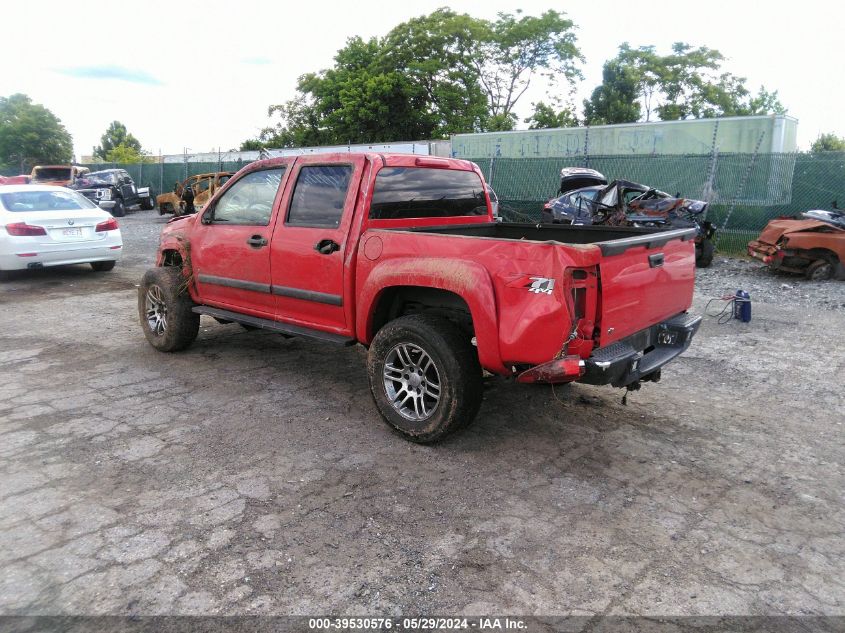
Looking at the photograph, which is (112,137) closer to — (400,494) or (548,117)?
(548,117)

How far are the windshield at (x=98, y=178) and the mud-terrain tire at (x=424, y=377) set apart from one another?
889 inches

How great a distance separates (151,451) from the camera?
3.93 metres

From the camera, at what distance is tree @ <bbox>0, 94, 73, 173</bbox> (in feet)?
189

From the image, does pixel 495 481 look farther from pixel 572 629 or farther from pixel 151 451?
pixel 151 451

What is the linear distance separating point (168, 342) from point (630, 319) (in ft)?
13.9

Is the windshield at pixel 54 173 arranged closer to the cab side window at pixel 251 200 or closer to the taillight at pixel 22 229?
the taillight at pixel 22 229

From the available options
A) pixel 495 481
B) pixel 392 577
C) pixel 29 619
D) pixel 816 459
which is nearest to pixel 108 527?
pixel 29 619

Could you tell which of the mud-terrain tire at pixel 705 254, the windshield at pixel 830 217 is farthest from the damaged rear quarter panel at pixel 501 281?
the mud-terrain tire at pixel 705 254

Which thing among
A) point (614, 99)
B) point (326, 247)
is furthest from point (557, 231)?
point (614, 99)

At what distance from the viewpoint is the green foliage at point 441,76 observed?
3756 cm

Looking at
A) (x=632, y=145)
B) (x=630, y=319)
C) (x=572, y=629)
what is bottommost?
(x=572, y=629)

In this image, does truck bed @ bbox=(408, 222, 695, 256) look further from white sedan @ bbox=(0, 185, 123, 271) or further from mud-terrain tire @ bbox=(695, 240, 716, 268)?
mud-terrain tire @ bbox=(695, 240, 716, 268)

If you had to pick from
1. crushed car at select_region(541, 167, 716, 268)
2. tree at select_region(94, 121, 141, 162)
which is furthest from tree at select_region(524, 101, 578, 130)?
tree at select_region(94, 121, 141, 162)

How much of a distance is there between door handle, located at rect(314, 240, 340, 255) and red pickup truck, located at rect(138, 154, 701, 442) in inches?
0.6
